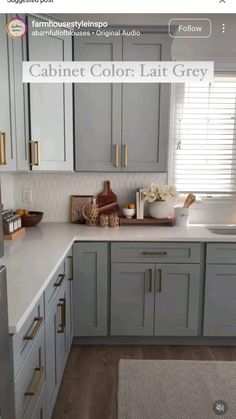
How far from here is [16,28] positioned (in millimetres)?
2107

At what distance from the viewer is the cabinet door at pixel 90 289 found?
239 cm

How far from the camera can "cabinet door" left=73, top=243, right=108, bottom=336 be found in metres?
2.39

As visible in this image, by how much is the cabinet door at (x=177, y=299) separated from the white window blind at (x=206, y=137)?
2.51 feet

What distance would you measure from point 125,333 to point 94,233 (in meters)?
0.70

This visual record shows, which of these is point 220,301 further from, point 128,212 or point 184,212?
point 128,212

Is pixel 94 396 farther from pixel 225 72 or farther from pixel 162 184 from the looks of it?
pixel 225 72

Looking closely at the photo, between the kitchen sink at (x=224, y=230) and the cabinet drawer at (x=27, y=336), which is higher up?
the kitchen sink at (x=224, y=230)

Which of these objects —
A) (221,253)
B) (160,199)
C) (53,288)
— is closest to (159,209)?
(160,199)

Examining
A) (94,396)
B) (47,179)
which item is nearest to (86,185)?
(47,179)

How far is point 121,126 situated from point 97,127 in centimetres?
16

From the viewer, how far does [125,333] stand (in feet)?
8.16

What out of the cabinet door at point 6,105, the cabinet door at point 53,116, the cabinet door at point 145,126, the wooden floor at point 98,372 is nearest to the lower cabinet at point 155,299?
the wooden floor at point 98,372

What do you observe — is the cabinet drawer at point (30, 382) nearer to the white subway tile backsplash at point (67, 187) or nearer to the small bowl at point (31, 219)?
the small bowl at point (31, 219)

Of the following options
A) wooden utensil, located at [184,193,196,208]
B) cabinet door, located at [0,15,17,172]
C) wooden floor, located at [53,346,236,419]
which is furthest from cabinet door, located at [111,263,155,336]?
cabinet door, located at [0,15,17,172]
